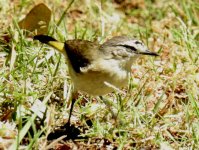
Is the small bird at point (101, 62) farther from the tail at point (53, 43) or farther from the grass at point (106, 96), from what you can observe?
the grass at point (106, 96)

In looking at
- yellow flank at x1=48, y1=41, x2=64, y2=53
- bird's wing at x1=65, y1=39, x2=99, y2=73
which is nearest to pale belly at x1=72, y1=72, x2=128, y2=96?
bird's wing at x1=65, y1=39, x2=99, y2=73

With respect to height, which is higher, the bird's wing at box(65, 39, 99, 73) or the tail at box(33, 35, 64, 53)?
the tail at box(33, 35, 64, 53)

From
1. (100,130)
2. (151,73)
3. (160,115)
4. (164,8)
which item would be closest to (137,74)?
(151,73)

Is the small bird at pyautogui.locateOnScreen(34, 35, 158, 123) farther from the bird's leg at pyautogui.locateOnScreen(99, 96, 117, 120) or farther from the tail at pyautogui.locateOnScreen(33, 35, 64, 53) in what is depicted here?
the bird's leg at pyautogui.locateOnScreen(99, 96, 117, 120)

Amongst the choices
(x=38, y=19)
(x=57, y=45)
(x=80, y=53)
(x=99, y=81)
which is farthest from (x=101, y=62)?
(x=38, y=19)

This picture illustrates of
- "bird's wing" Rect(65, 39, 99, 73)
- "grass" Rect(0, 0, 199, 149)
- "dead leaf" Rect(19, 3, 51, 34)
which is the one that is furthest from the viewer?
"dead leaf" Rect(19, 3, 51, 34)

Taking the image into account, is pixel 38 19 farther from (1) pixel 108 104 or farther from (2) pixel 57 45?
(1) pixel 108 104

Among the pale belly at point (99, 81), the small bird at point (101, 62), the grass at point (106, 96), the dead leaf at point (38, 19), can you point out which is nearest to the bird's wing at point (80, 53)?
the small bird at point (101, 62)
